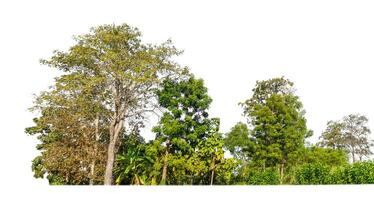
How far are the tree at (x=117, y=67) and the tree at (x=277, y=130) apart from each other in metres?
4.68

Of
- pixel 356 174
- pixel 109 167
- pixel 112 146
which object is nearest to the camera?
pixel 356 174

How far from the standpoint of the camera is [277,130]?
2055 centimetres

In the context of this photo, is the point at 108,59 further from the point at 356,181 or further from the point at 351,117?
the point at 351,117

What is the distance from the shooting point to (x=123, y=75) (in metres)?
17.2

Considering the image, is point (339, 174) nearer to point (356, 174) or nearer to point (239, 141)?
point (356, 174)

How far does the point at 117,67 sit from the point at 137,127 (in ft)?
10.2

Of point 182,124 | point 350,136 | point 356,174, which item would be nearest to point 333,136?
point 350,136

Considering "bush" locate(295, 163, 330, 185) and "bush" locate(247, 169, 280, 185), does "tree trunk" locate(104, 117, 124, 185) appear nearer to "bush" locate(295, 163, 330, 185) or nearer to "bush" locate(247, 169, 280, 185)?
"bush" locate(247, 169, 280, 185)

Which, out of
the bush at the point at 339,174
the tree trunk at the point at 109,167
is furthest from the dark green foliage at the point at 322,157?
the tree trunk at the point at 109,167

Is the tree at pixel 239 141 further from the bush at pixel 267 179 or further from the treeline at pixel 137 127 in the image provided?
the bush at pixel 267 179

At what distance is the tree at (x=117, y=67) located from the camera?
57.6 ft

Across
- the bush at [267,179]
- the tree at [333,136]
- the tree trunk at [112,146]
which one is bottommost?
the bush at [267,179]
